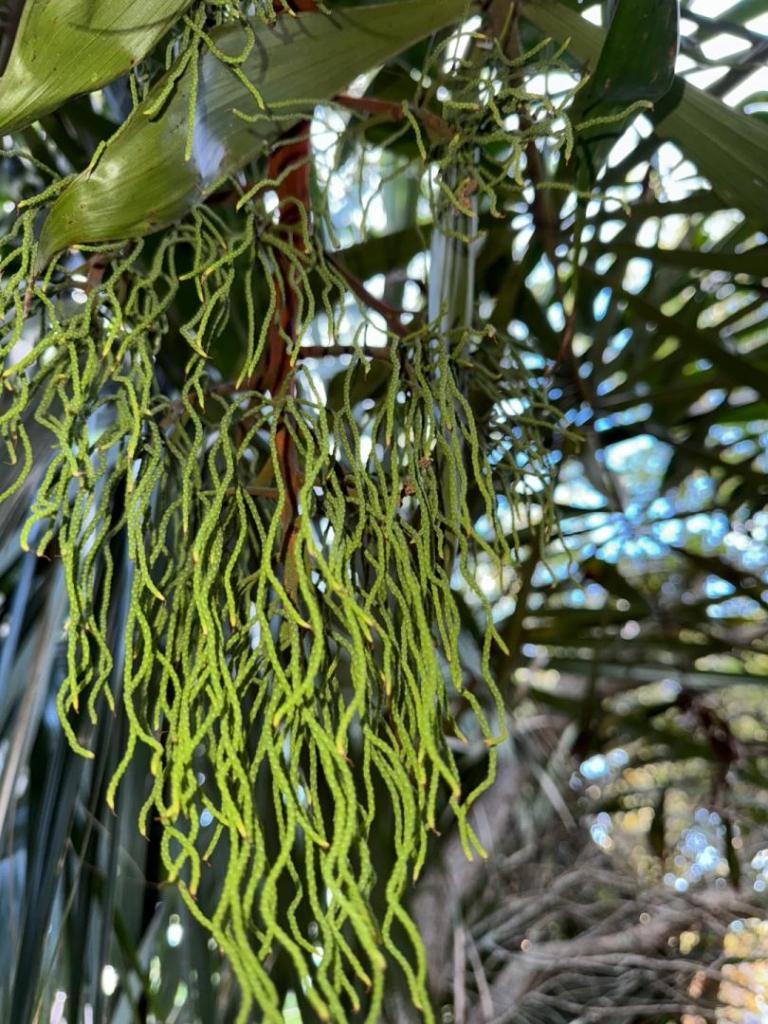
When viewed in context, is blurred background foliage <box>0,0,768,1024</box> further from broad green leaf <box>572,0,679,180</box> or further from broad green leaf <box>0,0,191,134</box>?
broad green leaf <box>0,0,191,134</box>

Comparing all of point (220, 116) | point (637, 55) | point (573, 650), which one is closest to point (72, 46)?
point (220, 116)

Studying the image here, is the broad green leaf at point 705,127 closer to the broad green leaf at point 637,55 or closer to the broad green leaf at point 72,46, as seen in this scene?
the broad green leaf at point 637,55

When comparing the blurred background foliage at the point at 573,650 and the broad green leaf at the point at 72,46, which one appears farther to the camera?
the blurred background foliage at the point at 573,650

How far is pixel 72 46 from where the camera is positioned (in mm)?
316

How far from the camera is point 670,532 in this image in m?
1.41

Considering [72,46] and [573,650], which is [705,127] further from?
[573,650]

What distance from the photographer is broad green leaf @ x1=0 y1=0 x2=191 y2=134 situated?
31 cm

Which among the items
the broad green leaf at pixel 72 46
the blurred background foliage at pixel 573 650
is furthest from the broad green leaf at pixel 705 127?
the broad green leaf at pixel 72 46

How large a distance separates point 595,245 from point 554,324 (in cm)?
31

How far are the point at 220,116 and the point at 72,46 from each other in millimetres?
78

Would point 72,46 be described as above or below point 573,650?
below

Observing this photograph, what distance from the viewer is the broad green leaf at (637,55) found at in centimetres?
41

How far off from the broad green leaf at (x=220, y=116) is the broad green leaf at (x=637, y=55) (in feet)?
0.24

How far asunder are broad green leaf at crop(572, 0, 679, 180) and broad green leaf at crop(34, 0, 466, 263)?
2.9 inches
